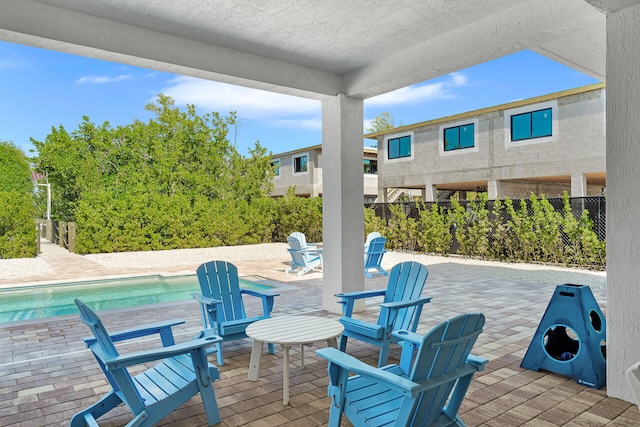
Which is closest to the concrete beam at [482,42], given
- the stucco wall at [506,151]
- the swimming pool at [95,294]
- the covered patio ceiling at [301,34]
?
the covered patio ceiling at [301,34]

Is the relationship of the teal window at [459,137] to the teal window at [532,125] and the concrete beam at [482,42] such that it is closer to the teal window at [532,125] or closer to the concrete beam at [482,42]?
the teal window at [532,125]

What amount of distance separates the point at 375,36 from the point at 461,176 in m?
14.0

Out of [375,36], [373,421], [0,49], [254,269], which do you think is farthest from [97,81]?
[373,421]

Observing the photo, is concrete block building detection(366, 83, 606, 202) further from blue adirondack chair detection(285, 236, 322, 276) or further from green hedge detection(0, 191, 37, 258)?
green hedge detection(0, 191, 37, 258)

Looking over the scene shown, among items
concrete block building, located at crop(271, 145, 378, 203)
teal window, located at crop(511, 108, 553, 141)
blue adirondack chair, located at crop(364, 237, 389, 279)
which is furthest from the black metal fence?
concrete block building, located at crop(271, 145, 378, 203)

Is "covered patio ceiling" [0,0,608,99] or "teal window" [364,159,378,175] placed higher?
"teal window" [364,159,378,175]

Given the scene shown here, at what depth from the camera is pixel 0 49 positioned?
36406 millimetres

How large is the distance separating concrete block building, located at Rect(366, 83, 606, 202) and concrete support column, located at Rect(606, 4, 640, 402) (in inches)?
481

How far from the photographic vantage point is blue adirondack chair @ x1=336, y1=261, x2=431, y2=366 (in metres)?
3.88

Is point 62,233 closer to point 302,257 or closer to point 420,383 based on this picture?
point 302,257

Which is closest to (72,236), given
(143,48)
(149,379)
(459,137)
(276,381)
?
(143,48)

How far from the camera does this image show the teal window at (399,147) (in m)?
19.6

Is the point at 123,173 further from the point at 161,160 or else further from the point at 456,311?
the point at 456,311

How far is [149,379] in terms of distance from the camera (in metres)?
3.03
